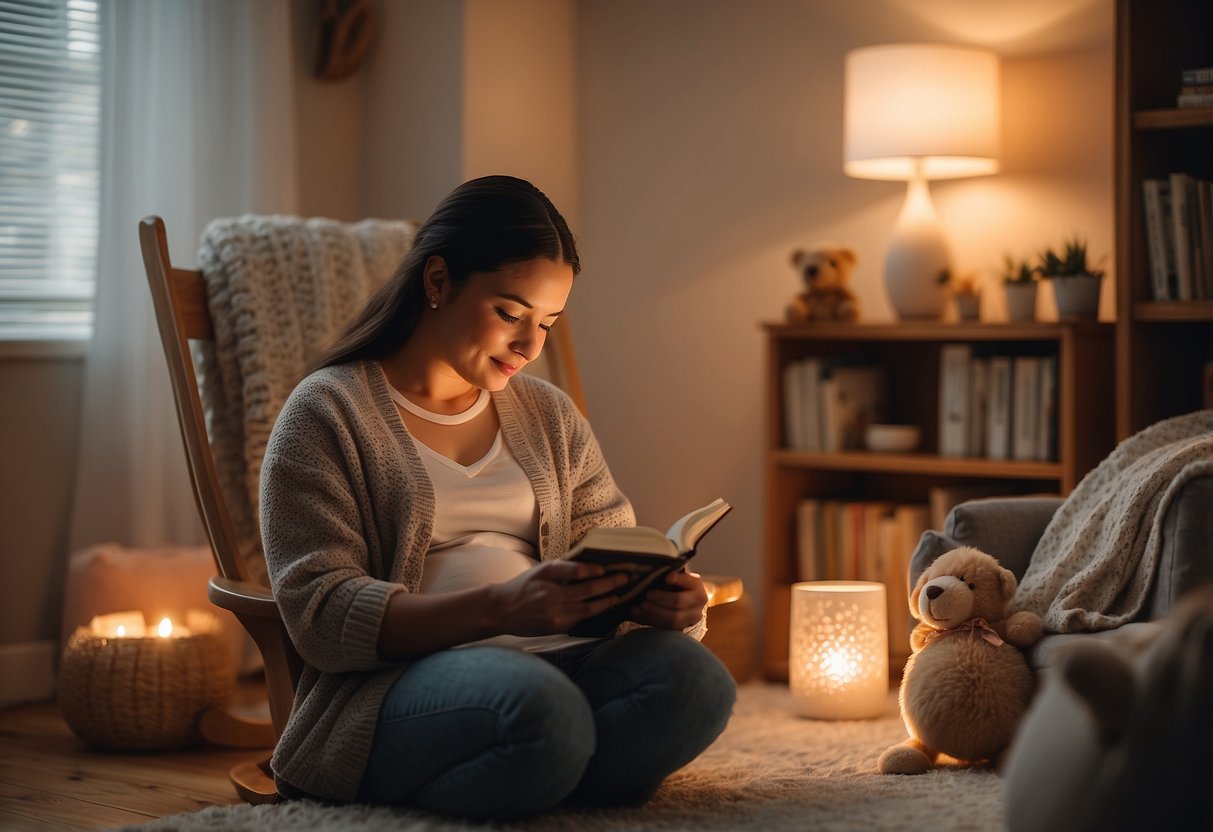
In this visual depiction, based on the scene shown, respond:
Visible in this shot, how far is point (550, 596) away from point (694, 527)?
0.72 ft

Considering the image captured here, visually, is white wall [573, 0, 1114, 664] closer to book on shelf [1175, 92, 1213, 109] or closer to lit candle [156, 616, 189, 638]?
book on shelf [1175, 92, 1213, 109]

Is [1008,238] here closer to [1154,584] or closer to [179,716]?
[1154,584]

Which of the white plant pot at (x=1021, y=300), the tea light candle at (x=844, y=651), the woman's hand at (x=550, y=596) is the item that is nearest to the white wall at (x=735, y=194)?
the white plant pot at (x=1021, y=300)

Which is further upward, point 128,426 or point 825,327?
point 825,327

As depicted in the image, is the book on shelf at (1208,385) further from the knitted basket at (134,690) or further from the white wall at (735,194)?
the knitted basket at (134,690)

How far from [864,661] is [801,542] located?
47cm

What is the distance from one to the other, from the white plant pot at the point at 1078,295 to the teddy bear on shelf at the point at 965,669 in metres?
0.80

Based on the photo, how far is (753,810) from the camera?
1563mm

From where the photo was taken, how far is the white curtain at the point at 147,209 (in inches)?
112

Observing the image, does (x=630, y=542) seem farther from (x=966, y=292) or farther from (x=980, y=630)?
(x=966, y=292)

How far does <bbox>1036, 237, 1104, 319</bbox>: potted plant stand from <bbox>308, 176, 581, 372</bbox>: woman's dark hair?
1.19 meters

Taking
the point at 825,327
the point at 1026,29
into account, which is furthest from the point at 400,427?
the point at 1026,29

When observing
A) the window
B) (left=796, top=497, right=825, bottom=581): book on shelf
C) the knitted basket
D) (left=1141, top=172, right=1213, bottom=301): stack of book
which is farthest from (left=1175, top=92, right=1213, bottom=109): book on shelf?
the window

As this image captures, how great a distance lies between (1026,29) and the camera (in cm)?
274
